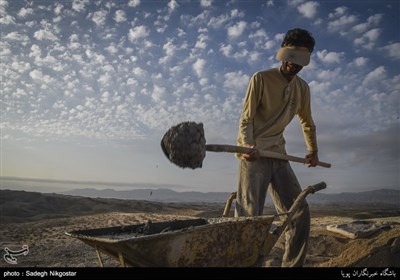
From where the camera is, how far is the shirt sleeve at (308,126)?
4.31m

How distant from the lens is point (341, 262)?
428cm

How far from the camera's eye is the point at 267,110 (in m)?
3.83

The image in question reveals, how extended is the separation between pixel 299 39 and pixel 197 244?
2.47 meters

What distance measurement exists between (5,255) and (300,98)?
6.60m

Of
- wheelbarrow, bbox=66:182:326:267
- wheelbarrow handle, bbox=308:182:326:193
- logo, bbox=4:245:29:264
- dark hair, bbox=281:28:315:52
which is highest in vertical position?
dark hair, bbox=281:28:315:52

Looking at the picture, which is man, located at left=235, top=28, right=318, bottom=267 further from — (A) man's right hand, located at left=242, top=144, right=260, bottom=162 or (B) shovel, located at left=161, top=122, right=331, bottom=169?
(B) shovel, located at left=161, top=122, right=331, bottom=169

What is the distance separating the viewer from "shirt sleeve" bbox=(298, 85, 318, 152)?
14.1ft

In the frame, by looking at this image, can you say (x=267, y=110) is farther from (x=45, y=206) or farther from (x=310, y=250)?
(x=45, y=206)

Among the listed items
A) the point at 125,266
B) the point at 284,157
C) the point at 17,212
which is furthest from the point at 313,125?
the point at 17,212

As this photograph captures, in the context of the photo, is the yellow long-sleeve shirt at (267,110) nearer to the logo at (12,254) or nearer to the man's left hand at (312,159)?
the man's left hand at (312,159)

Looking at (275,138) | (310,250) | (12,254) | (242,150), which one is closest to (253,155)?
(242,150)

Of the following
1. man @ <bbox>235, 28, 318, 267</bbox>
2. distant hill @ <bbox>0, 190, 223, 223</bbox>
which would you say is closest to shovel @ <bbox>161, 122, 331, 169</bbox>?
man @ <bbox>235, 28, 318, 267</bbox>

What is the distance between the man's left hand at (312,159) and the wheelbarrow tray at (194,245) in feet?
4.96
